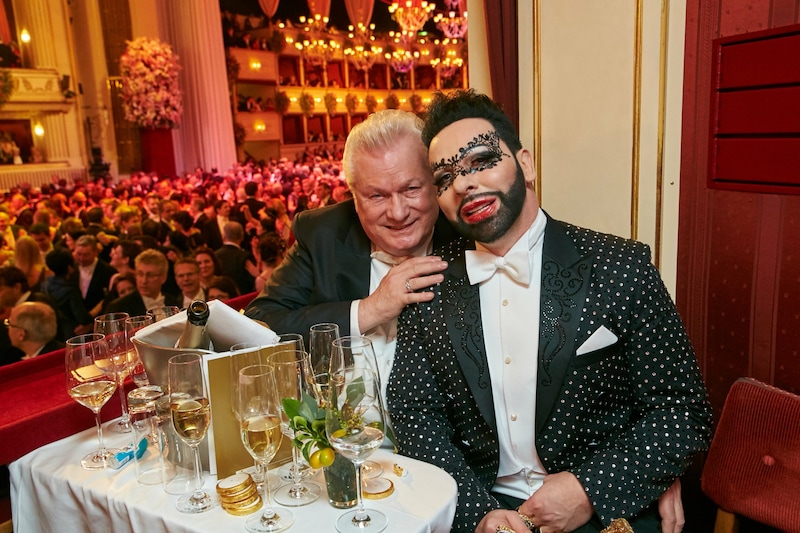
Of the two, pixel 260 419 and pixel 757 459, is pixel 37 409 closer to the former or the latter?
pixel 260 419

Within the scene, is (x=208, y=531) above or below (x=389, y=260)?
below

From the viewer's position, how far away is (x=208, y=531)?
120 cm

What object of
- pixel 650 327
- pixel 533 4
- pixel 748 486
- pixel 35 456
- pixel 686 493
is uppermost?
pixel 533 4

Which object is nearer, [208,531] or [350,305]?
[208,531]

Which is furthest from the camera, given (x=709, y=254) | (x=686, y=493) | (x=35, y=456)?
(x=686, y=493)

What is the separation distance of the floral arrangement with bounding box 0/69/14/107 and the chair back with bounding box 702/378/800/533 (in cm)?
1039

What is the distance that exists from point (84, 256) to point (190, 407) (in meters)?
3.25

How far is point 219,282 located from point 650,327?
2.56 metres

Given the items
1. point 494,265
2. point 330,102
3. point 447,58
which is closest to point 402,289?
point 494,265

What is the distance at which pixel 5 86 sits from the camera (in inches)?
368

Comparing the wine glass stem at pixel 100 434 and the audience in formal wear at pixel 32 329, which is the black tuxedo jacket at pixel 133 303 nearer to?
the audience in formal wear at pixel 32 329

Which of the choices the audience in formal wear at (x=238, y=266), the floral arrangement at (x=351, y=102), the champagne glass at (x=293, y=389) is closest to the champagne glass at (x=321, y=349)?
the champagne glass at (x=293, y=389)

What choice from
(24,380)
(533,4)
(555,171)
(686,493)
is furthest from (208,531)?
(533,4)

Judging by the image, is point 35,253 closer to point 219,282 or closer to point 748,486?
point 219,282
